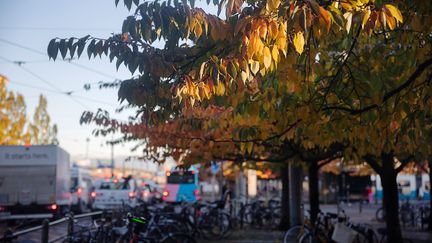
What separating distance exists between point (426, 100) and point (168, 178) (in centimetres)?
3207

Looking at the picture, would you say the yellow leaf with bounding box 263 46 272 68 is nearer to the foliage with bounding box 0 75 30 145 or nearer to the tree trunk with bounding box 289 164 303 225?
the tree trunk with bounding box 289 164 303 225

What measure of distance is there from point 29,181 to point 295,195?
11070 millimetres

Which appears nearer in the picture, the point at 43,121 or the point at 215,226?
the point at 215,226

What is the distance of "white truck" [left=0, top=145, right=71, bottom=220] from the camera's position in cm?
2175

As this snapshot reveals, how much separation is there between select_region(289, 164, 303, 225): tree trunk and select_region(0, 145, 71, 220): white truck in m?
10.1

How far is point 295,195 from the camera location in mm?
16203

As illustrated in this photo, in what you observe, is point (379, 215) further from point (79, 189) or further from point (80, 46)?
point (80, 46)

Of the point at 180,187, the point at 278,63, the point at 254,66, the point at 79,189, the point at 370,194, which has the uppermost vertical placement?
the point at 278,63

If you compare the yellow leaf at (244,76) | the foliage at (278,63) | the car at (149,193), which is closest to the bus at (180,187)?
the car at (149,193)

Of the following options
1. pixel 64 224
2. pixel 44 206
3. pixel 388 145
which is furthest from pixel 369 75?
pixel 44 206

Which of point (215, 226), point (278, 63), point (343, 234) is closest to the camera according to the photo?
point (278, 63)

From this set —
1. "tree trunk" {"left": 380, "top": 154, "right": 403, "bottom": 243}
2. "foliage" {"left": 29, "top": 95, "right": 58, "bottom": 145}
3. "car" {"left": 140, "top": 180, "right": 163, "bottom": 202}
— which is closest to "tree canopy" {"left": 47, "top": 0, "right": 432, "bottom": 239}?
"tree trunk" {"left": 380, "top": 154, "right": 403, "bottom": 243}

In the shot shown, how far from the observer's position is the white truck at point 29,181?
2175cm

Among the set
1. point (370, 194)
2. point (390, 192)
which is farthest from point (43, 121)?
point (390, 192)
